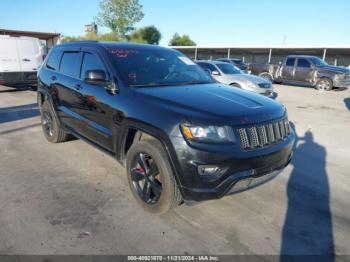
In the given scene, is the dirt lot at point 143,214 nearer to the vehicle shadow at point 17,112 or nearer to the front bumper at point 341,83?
the vehicle shadow at point 17,112

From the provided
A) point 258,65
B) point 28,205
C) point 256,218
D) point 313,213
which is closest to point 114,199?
point 28,205

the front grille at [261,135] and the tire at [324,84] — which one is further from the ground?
the front grille at [261,135]

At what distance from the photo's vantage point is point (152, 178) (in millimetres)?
3338

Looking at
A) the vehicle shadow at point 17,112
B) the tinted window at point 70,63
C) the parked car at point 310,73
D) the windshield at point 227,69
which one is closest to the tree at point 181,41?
the parked car at point 310,73

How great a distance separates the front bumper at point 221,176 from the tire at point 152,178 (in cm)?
18

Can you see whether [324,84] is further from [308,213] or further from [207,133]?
[207,133]

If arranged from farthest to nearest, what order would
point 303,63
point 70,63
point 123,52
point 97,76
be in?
point 303,63 < point 70,63 < point 123,52 < point 97,76

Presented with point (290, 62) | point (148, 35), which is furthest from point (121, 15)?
point (290, 62)

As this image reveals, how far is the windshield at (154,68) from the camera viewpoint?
3.83 m

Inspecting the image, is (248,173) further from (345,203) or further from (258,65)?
(258,65)

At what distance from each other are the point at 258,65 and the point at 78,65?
54.9 feet

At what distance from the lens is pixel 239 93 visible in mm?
3822

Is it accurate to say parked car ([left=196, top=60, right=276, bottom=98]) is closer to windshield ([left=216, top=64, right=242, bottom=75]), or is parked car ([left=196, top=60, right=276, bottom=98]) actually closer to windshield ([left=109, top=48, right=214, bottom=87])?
windshield ([left=216, top=64, right=242, bottom=75])

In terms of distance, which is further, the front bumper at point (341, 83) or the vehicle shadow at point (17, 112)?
the front bumper at point (341, 83)
